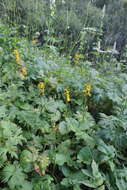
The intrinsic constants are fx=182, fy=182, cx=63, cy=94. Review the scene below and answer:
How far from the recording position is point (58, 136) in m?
1.14

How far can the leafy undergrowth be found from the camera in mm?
869

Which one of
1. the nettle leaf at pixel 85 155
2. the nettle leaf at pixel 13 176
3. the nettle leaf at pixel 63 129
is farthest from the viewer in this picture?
the nettle leaf at pixel 63 129

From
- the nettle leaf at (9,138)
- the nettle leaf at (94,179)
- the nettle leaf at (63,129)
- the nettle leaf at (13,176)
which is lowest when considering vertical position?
the nettle leaf at (94,179)

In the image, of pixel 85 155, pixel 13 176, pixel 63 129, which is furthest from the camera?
pixel 63 129

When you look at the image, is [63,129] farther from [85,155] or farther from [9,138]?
[9,138]

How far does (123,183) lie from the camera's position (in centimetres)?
89

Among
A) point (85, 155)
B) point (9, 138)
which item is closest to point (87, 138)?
point (85, 155)

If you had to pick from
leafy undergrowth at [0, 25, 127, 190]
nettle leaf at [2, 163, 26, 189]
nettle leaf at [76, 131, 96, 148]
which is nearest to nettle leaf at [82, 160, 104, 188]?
leafy undergrowth at [0, 25, 127, 190]

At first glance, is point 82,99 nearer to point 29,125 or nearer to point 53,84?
point 53,84

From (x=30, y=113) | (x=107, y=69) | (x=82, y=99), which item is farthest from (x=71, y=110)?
(x=107, y=69)

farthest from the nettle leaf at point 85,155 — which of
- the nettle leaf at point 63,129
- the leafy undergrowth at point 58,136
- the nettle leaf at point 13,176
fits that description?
the nettle leaf at point 13,176

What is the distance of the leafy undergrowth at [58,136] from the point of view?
34.2 inches

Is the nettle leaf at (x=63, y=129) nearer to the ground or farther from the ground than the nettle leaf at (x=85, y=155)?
farther from the ground

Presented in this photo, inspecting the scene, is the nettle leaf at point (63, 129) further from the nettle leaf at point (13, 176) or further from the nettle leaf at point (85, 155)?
the nettle leaf at point (13, 176)
